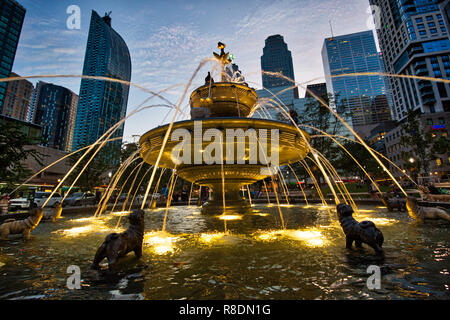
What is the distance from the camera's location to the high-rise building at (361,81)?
18262cm

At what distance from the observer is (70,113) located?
166 m

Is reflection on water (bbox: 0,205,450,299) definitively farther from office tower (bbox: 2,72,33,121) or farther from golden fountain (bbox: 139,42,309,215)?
office tower (bbox: 2,72,33,121)

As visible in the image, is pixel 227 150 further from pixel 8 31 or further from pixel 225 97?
pixel 8 31

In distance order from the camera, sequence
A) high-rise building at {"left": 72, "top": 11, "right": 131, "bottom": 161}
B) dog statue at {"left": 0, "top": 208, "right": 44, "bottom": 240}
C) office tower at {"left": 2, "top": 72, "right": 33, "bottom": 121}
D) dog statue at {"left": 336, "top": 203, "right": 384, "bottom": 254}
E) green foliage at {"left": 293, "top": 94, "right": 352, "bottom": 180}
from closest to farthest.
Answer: dog statue at {"left": 336, "top": 203, "right": 384, "bottom": 254}, dog statue at {"left": 0, "top": 208, "right": 44, "bottom": 240}, green foliage at {"left": 293, "top": 94, "right": 352, "bottom": 180}, office tower at {"left": 2, "top": 72, "right": 33, "bottom": 121}, high-rise building at {"left": 72, "top": 11, "right": 131, "bottom": 161}

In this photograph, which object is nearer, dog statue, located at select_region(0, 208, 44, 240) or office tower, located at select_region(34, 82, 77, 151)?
dog statue, located at select_region(0, 208, 44, 240)

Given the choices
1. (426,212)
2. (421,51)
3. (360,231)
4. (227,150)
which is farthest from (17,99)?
(421,51)

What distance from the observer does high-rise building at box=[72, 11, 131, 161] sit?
131625 mm

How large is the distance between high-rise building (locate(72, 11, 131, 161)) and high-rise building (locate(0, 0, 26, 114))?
146ft

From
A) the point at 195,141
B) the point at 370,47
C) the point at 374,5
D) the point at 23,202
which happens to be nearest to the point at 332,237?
the point at 195,141

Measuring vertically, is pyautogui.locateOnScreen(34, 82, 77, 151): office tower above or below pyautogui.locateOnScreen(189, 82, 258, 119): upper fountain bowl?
above

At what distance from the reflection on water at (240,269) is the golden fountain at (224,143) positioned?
9.96ft

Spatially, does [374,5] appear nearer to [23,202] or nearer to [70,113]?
[23,202]

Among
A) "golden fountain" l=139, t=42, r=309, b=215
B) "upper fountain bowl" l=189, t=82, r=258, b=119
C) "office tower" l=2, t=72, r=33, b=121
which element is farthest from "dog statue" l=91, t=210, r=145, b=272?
"office tower" l=2, t=72, r=33, b=121
